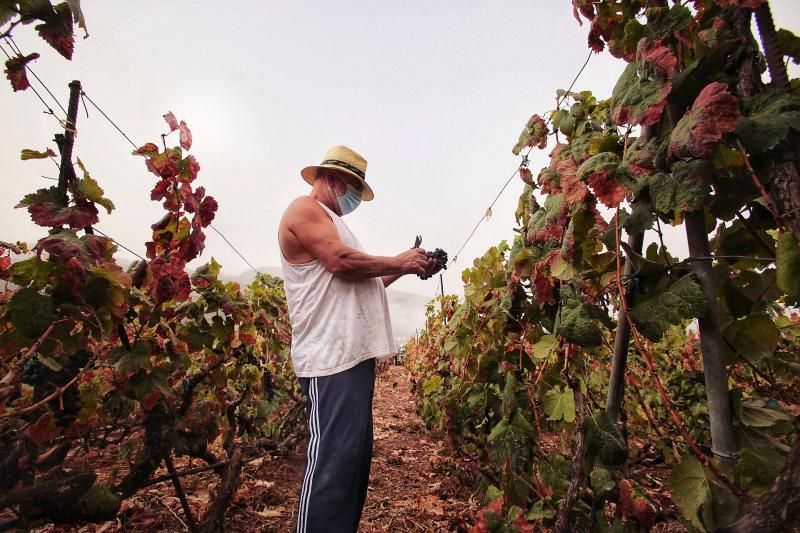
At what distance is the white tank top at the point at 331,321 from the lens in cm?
190

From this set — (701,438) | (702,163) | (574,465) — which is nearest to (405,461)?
(701,438)

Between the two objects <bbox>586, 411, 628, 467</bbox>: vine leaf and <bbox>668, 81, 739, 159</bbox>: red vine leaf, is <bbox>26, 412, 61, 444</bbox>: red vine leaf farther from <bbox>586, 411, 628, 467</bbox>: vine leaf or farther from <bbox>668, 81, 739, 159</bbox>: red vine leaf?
<bbox>668, 81, 739, 159</bbox>: red vine leaf

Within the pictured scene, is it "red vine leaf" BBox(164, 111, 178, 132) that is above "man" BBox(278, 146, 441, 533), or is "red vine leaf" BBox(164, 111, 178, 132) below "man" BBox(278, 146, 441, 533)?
above

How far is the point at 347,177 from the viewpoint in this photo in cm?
245

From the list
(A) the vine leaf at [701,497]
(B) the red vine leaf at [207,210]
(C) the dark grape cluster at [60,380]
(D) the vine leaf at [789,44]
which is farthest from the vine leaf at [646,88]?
(C) the dark grape cluster at [60,380]

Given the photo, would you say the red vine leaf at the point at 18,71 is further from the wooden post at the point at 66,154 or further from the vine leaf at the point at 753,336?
the vine leaf at the point at 753,336

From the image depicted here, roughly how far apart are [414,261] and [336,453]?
0.96 meters

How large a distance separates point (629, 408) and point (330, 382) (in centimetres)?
269

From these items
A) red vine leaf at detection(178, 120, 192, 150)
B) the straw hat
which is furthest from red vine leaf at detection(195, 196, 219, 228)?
the straw hat

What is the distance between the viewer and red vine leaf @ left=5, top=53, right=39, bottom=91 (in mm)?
1291

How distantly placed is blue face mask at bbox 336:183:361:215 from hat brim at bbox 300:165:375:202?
38 mm

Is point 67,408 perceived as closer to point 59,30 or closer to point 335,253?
point 335,253

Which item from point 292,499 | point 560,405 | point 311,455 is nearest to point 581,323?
point 560,405

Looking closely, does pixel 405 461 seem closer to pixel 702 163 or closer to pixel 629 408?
pixel 629 408
